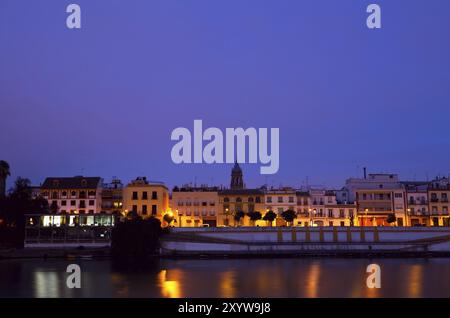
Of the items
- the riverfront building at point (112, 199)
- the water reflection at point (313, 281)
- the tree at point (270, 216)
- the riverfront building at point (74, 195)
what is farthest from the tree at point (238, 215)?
the water reflection at point (313, 281)

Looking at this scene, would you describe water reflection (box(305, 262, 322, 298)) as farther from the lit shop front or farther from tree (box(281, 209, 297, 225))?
the lit shop front

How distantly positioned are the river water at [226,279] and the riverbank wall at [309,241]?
1145 cm

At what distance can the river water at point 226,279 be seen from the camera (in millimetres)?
43406

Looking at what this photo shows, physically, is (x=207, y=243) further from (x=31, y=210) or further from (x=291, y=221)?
(x=31, y=210)

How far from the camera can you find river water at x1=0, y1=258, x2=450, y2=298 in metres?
43.4

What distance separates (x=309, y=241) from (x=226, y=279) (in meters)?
32.8

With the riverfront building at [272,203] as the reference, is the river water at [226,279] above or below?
below

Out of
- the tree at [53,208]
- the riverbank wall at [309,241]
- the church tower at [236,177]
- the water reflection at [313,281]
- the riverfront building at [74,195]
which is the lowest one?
the water reflection at [313,281]

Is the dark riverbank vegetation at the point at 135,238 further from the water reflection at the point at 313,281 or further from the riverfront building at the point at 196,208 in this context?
the riverfront building at the point at 196,208

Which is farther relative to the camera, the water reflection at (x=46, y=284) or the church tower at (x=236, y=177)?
the church tower at (x=236, y=177)

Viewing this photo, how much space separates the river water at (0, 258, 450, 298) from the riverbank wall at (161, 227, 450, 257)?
37.6ft

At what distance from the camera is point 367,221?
101000mm

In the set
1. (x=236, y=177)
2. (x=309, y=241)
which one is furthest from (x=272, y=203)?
(x=236, y=177)
